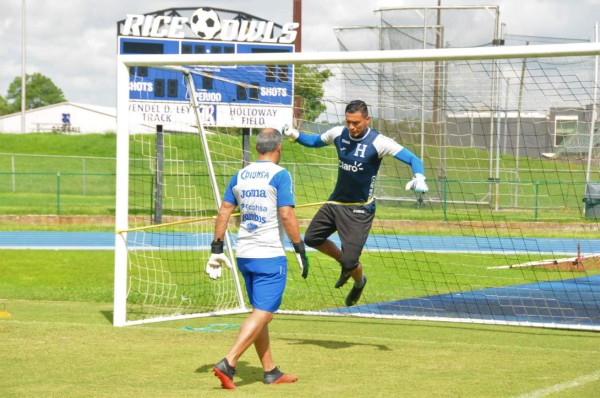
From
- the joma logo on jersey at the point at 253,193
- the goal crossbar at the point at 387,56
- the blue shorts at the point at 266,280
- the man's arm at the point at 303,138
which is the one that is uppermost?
the goal crossbar at the point at 387,56

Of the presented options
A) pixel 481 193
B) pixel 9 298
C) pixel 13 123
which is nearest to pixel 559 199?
pixel 481 193

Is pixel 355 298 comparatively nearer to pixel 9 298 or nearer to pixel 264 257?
pixel 264 257

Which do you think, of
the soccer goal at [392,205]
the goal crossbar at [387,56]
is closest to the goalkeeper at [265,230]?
the goal crossbar at [387,56]

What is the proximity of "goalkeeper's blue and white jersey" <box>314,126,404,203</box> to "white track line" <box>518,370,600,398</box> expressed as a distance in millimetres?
2838

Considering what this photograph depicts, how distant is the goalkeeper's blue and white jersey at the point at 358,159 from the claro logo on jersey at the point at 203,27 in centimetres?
1724

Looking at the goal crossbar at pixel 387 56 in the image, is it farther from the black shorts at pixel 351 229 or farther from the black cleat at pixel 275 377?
the black cleat at pixel 275 377

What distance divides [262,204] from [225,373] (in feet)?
4.21

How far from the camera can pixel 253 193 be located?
7867 mm

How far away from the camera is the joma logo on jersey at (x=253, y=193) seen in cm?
784

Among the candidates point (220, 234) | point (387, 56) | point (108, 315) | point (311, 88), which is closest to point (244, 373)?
point (220, 234)

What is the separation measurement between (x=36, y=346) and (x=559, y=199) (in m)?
23.7

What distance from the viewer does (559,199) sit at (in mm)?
30844

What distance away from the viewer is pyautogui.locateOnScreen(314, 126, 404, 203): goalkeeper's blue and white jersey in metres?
10.0

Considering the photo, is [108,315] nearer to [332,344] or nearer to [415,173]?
[332,344]
